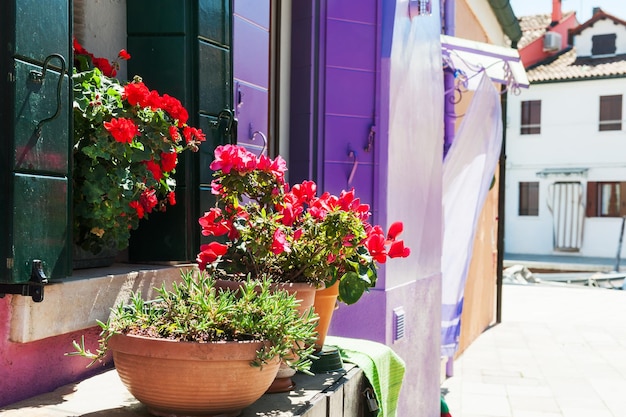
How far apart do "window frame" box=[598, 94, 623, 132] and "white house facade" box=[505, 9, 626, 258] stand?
3cm

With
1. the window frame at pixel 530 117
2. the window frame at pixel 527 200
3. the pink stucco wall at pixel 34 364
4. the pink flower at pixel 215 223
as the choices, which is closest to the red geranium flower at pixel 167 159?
the pink flower at pixel 215 223

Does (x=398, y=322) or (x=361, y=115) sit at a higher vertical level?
(x=361, y=115)

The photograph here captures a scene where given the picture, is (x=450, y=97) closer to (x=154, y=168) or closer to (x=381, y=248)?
(x=381, y=248)

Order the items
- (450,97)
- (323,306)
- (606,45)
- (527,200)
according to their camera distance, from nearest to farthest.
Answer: (323,306)
(450,97)
(606,45)
(527,200)

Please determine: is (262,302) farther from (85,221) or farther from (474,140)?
(474,140)

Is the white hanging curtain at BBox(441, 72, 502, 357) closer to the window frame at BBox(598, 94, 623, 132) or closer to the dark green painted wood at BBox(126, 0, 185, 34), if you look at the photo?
the dark green painted wood at BBox(126, 0, 185, 34)

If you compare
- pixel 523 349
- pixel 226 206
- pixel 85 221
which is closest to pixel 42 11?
pixel 85 221

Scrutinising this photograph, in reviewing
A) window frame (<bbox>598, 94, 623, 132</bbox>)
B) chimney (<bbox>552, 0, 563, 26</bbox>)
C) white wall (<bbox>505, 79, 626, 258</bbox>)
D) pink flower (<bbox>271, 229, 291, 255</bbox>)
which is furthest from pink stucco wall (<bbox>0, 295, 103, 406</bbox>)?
chimney (<bbox>552, 0, 563, 26</bbox>)

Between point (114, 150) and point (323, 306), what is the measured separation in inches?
33.5

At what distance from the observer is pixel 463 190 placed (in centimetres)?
654

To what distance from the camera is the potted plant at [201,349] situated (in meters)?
1.75

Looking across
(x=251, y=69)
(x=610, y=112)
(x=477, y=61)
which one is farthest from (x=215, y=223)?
(x=610, y=112)

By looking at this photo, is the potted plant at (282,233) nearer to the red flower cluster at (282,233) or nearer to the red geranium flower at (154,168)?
the red flower cluster at (282,233)

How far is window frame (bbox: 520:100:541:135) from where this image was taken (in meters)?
27.5
